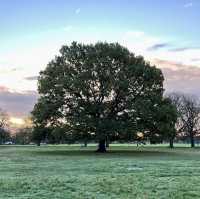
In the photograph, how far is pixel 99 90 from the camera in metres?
64.4

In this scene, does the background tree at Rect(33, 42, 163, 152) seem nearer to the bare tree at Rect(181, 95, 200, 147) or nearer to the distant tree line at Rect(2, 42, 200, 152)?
the distant tree line at Rect(2, 42, 200, 152)

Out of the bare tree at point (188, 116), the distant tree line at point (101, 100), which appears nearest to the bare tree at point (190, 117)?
the bare tree at point (188, 116)

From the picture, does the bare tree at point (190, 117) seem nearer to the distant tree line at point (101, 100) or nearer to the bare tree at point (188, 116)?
the bare tree at point (188, 116)

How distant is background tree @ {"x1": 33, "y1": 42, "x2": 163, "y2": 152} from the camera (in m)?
61.7

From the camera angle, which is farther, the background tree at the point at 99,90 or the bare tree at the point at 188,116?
the bare tree at the point at 188,116

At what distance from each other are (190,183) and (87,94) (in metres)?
46.1

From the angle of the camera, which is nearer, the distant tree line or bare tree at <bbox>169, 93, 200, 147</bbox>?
the distant tree line

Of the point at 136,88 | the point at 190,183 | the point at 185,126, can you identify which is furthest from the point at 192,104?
the point at 190,183

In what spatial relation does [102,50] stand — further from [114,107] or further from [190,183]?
[190,183]

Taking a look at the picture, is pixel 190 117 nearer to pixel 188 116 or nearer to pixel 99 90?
pixel 188 116

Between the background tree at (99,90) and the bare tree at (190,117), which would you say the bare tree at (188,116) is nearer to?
the bare tree at (190,117)

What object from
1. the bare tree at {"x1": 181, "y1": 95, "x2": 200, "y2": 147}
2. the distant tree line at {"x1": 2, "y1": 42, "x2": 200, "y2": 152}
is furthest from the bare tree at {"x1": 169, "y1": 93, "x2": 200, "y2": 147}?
the distant tree line at {"x1": 2, "y1": 42, "x2": 200, "y2": 152}

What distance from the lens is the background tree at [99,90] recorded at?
202 feet

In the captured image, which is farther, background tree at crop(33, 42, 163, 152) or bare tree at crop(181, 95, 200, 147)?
bare tree at crop(181, 95, 200, 147)
